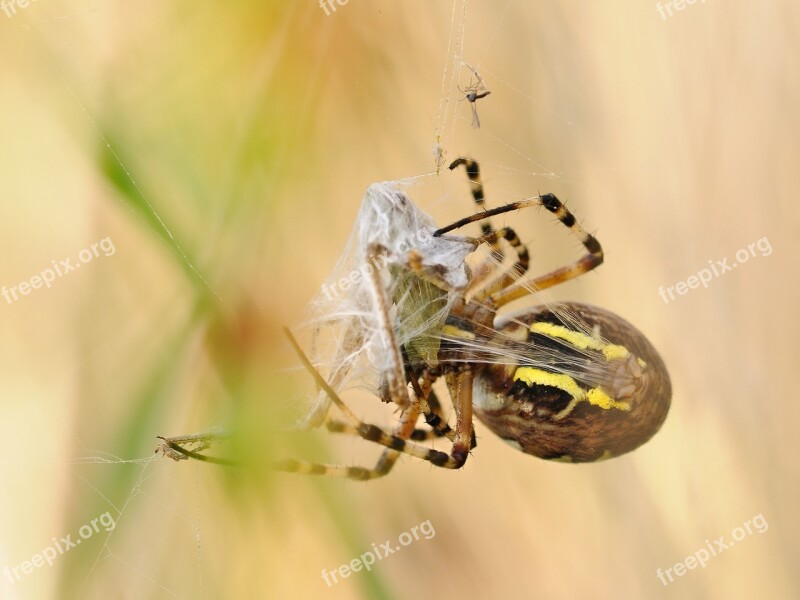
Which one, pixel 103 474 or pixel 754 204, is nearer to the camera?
pixel 103 474

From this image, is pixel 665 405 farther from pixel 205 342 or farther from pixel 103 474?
pixel 103 474

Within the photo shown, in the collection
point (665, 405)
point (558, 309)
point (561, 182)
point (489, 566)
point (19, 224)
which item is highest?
point (19, 224)

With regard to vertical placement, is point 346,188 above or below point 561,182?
above

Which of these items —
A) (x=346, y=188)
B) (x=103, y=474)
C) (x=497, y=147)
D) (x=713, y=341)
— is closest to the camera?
(x=103, y=474)

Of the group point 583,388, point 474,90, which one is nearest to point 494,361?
point 583,388

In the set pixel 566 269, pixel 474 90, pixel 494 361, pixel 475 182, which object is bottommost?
pixel 494 361

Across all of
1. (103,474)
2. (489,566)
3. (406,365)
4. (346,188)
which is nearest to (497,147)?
(346,188)

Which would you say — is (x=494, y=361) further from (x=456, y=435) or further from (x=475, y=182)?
(x=475, y=182)

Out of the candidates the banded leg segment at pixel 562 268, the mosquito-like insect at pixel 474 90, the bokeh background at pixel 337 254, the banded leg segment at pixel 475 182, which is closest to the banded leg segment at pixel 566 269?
the banded leg segment at pixel 562 268
